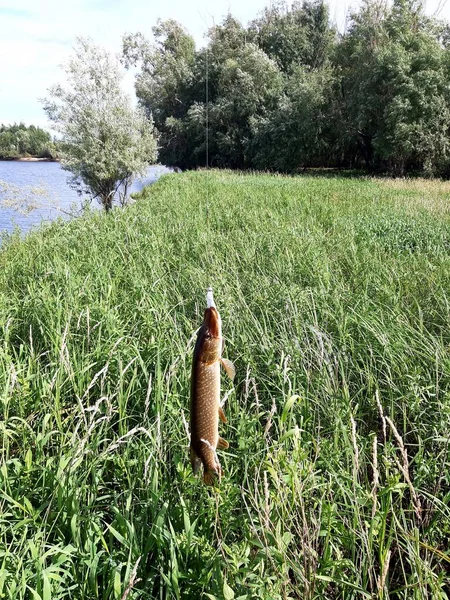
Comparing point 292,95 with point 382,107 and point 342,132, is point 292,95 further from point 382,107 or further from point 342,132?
point 382,107

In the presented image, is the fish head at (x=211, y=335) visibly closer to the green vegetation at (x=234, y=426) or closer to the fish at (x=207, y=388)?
the fish at (x=207, y=388)

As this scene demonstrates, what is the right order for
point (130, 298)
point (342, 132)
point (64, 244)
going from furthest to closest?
point (342, 132), point (64, 244), point (130, 298)

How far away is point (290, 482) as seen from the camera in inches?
69.5

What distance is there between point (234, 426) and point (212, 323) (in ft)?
5.37

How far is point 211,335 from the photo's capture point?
3.86 feet

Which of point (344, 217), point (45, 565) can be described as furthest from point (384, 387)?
point (344, 217)

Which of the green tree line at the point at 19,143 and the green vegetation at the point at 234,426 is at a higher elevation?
the green tree line at the point at 19,143

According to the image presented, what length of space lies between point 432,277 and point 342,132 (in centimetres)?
3114

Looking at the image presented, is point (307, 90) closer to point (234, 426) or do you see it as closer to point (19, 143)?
point (234, 426)

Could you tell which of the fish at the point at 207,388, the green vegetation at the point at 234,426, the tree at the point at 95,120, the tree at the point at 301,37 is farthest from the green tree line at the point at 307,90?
the fish at the point at 207,388

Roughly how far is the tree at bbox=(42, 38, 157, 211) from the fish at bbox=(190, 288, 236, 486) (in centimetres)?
2067

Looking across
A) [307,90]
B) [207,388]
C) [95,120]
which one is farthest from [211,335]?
[307,90]

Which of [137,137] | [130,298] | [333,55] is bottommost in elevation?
[130,298]

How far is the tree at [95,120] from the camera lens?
2120cm
